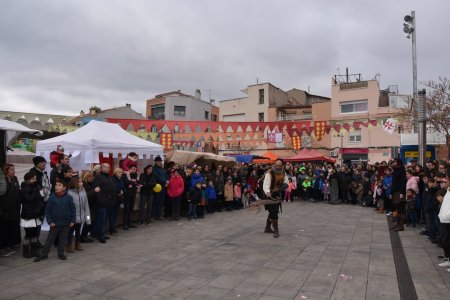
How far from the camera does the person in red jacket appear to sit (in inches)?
448

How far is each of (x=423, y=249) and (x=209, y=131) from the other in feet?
55.4

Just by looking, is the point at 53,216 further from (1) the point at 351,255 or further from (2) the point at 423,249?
(2) the point at 423,249

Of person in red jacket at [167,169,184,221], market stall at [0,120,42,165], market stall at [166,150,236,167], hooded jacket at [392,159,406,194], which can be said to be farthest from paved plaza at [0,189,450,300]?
market stall at [166,150,236,167]

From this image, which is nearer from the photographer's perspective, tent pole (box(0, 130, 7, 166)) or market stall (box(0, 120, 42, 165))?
market stall (box(0, 120, 42, 165))

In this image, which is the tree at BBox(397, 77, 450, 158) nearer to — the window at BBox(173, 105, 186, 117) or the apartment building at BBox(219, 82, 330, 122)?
the apartment building at BBox(219, 82, 330, 122)

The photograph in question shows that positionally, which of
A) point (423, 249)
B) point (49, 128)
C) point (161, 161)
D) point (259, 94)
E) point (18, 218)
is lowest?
point (423, 249)

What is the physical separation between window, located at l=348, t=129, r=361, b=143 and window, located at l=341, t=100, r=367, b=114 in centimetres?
209

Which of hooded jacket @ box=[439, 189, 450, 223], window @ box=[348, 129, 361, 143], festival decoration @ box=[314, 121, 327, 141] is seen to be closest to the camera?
hooded jacket @ box=[439, 189, 450, 223]

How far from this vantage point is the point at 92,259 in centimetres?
675

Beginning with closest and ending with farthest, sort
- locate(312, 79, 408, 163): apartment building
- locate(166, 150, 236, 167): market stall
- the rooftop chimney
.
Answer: locate(166, 150, 236, 167): market stall, locate(312, 79, 408, 163): apartment building, the rooftop chimney

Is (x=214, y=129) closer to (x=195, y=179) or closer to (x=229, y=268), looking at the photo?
(x=195, y=179)

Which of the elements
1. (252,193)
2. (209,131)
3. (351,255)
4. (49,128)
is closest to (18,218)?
(351,255)

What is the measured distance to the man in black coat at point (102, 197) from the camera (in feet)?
26.8

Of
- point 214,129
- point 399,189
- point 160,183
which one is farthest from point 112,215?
point 214,129
